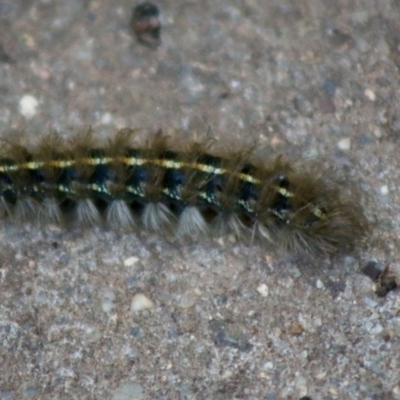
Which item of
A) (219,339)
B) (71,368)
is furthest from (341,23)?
(71,368)

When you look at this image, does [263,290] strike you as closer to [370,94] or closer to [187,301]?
[187,301]

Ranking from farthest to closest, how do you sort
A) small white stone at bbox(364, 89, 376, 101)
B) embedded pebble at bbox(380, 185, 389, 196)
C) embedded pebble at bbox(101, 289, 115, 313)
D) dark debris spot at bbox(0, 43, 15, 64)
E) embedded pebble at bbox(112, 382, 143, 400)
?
dark debris spot at bbox(0, 43, 15, 64) < small white stone at bbox(364, 89, 376, 101) < embedded pebble at bbox(380, 185, 389, 196) < embedded pebble at bbox(101, 289, 115, 313) < embedded pebble at bbox(112, 382, 143, 400)

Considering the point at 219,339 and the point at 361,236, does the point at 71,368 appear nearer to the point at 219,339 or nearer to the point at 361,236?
the point at 219,339

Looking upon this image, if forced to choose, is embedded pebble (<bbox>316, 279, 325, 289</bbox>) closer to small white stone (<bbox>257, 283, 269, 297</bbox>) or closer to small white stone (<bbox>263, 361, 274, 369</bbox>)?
small white stone (<bbox>257, 283, 269, 297</bbox>)

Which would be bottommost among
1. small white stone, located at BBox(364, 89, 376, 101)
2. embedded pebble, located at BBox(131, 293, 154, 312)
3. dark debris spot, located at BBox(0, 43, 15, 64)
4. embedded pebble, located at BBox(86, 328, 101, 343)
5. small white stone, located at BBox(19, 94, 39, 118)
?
embedded pebble, located at BBox(86, 328, 101, 343)

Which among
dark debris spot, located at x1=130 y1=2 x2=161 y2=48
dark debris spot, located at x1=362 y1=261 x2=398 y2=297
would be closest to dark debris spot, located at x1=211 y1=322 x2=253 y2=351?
dark debris spot, located at x1=362 y1=261 x2=398 y2=297

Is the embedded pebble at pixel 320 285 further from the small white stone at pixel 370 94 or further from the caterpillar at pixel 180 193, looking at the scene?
the small white stone at pixel 370 94

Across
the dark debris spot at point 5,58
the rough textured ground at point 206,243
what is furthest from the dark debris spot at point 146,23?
the dark debris spot at point 5,58
